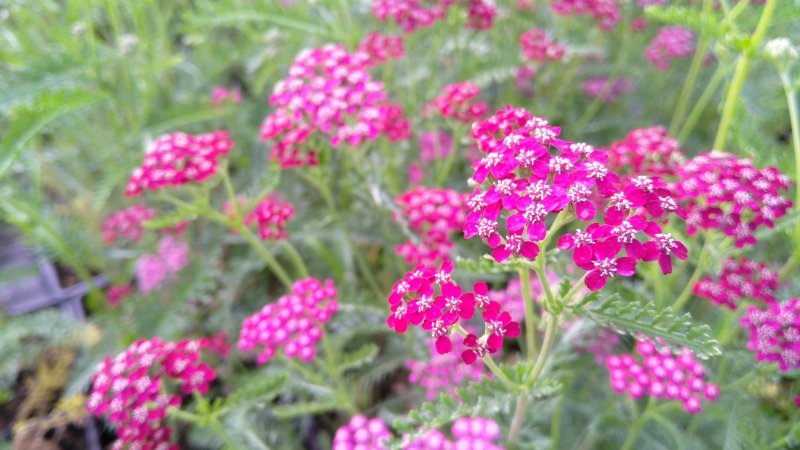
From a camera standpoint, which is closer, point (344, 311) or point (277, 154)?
point (277, 154)

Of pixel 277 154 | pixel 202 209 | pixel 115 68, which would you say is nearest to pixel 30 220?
pixel 115 68

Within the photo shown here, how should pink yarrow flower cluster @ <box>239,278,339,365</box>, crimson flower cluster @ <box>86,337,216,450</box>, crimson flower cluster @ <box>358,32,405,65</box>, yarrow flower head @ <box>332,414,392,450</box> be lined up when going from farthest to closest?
crimson flower cluster @ <box>358,32,405,65</box>, pink yarrow flower cluster @ <box>239,278,339,365</box>, crimson flower cluster @ <box>86,337,216,450</box>, yarrow flower head @ <box>332,414,392,450</box>

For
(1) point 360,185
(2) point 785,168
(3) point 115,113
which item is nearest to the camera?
(2) point 785,168

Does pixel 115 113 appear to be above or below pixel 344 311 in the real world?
above

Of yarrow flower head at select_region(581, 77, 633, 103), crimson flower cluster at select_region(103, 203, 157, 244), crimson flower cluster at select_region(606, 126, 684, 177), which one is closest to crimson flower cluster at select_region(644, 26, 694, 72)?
yarrow flower head at select_region(581, 77, 633, 103)

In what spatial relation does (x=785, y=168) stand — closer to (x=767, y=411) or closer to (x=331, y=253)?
(x=767, y=411)

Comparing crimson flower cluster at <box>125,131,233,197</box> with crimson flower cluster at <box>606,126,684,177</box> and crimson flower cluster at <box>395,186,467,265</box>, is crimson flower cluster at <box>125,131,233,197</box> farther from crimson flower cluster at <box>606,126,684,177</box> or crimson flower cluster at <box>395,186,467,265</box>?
crimson flower cluster at <box>606,126,684,177</box>

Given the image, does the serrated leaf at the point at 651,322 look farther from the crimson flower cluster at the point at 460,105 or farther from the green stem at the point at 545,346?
the crimson flower cluster at the point at 460,105
